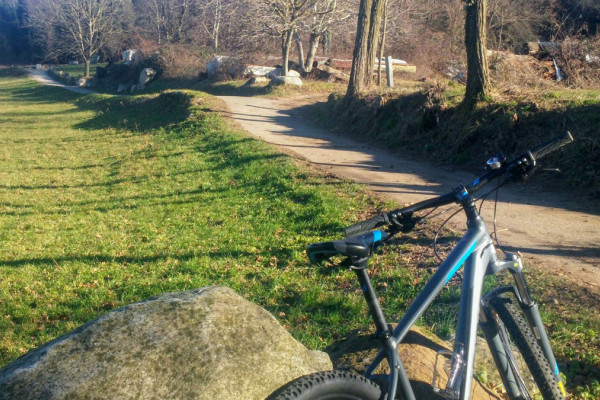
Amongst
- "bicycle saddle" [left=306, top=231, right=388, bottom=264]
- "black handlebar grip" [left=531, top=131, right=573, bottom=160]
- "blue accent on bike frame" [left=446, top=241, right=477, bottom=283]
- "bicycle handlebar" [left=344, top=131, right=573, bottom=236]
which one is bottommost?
"blue accent on bike frame" [left=446, top=241, right=477, bottom=283]

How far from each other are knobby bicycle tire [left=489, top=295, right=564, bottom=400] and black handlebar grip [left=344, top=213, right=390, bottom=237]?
94 cm

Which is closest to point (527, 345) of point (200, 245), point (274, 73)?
point (200, 245)

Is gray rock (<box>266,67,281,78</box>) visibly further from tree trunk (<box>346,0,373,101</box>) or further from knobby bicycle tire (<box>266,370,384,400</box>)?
knobby bicycle tire (<box>266,370,384,400</box>)

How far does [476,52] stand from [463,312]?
11194mm

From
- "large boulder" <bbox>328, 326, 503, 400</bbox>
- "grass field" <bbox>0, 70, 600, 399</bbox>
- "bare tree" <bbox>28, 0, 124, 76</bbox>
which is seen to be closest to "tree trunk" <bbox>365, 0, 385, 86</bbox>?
"grass field" <bbox>0, 70, 600, 399</bbox>

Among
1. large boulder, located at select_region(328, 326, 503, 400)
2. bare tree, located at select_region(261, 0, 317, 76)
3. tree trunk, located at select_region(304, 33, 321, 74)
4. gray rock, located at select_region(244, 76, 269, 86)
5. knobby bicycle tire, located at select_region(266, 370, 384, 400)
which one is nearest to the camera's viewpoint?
knobby bicycle tire, located at select_region(266, 370, 384, 400)

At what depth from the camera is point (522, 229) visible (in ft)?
26.2

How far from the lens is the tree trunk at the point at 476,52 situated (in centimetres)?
1273

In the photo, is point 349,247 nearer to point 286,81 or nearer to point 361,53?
point 361,53

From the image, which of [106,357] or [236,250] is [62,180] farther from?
[106,357]

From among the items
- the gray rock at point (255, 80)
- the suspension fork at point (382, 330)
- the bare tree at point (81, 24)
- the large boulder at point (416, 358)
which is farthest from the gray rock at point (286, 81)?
the bare tree at point (81, 24)

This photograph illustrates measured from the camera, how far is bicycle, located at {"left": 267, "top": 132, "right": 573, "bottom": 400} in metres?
2.60

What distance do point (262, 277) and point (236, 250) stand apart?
4.33 ft

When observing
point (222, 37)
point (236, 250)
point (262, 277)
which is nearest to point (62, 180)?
point (236, 250)
